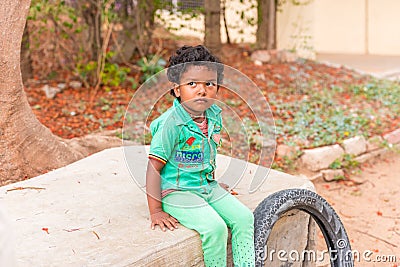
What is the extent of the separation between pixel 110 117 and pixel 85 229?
3.29 m

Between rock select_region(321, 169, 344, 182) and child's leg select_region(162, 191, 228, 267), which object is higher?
child's leg select_region(162, 191, 228, 267)

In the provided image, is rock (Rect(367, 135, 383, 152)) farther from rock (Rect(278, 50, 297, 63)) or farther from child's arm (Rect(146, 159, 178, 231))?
child's arm (Rect(146, 159, 178, 231))

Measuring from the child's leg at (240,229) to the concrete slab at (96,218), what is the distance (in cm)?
18

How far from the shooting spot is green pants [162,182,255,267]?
2.45m

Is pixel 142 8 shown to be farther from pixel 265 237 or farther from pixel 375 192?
pixel 265 237

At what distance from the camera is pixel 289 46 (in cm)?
952

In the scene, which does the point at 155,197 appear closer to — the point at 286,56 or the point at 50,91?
the point at 50,91

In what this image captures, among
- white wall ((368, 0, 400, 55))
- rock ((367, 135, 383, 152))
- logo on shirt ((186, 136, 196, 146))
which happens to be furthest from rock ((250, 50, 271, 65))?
logo on shirt ((186, 136, 196, 146))

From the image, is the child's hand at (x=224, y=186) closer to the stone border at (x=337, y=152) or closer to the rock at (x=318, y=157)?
the stone border at (x=337, y=152)

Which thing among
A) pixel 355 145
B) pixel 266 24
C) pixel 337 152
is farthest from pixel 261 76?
pixel 337 152

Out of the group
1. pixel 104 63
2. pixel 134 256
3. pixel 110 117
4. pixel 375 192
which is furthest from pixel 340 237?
pixel 104 63

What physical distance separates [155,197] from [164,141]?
254 millimetres

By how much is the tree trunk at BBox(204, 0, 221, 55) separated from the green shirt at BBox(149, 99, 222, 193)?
5.27 meters

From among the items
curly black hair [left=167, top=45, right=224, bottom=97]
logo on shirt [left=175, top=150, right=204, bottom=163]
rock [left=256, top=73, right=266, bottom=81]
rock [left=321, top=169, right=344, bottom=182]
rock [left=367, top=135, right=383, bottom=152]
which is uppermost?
curly black hair [left=167, top=45, right=224, bottom=97]
